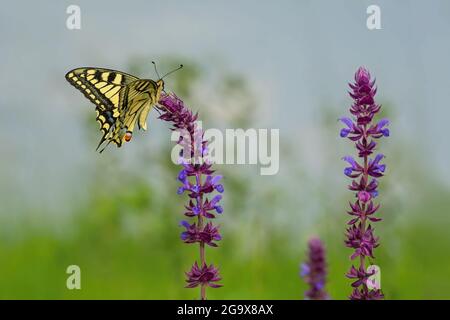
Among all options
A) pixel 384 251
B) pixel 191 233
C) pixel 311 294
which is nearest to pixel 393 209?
pixel 384 251

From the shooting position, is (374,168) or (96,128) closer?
(374,168)

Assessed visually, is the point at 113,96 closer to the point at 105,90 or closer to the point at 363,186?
the point at 105,90

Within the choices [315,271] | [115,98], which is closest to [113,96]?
[115,98]

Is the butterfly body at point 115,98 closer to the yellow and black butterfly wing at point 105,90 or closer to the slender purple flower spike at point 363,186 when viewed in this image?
the yellow and black butterfly wing at point 105,90

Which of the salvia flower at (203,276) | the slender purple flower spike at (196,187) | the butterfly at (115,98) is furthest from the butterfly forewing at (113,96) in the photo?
the salvia flower at (203,276)

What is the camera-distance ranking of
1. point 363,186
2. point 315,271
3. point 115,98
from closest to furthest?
point 363,186
point 315,271
point 115,98

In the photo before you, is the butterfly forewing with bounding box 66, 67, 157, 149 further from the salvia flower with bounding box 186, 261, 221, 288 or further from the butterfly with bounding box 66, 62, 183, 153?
Answer: the salvia flower with bounding box 186, 261, 221, 288
